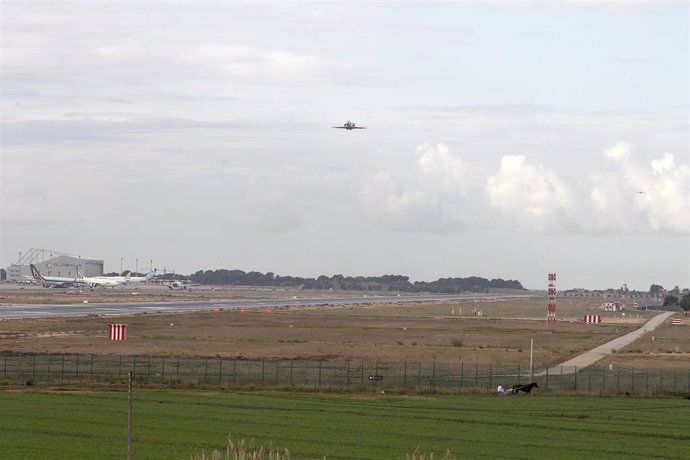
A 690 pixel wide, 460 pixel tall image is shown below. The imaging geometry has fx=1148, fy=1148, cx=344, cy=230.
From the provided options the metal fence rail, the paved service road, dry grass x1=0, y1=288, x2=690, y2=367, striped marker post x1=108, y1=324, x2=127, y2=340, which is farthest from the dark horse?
striped marker post x1=108, y1=324, x2=127, y2=340

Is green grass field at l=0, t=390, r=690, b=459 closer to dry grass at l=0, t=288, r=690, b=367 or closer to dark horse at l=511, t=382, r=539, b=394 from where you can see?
dark horse at l=511, t=382, r=539, b=394

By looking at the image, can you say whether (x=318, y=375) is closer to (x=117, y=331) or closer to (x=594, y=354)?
(x=117, y=331)

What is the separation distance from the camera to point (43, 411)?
47.0 meters

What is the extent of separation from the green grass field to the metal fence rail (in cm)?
428

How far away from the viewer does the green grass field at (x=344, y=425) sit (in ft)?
125

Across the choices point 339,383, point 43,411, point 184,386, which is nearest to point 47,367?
point 184,386

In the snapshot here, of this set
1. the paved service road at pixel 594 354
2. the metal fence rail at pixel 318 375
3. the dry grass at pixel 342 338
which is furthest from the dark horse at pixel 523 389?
the dry grass at pixel 342 338

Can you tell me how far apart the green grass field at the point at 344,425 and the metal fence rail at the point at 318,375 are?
4.28m

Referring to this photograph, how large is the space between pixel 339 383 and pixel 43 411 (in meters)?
20.3

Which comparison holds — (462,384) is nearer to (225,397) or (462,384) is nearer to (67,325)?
(225,397)

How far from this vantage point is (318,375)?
6788 cm

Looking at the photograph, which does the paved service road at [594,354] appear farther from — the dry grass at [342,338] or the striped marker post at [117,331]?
the striped marker post at [117,331]

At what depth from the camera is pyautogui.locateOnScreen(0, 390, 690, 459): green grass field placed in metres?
38.0

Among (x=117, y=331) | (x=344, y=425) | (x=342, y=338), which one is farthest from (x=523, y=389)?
(x=342, y=338)
